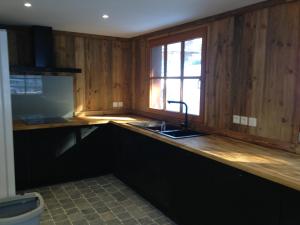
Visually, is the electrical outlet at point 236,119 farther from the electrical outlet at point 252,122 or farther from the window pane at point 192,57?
the window pane at point 192,57

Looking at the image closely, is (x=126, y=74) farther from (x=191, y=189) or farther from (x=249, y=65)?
(x=191, y=189)

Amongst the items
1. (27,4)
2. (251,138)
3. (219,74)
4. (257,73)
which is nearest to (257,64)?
(257,73)

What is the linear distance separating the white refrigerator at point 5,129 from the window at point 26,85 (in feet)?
6.97

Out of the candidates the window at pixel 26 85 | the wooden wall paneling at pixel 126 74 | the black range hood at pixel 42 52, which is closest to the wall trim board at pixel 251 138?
the wooden wall paneling at pixel 126 74

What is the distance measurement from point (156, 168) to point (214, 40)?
1.62 m

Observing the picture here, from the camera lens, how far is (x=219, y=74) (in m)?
2.95

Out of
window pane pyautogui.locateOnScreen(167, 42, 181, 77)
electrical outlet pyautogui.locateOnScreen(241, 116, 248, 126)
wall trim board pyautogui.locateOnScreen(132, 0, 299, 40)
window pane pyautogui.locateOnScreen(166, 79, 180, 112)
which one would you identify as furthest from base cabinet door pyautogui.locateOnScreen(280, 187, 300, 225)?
window pane pyautogui.locateOnScreen(167, 42, 181, 77)

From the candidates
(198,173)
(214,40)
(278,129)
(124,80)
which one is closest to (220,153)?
(198,173)

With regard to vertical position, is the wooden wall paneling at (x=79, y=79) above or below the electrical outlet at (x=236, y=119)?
above

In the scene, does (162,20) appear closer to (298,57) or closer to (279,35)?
(279,35)

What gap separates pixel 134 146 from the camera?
3432 mm

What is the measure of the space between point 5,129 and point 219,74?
2191mm

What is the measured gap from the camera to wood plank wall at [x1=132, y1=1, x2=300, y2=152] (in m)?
2.26

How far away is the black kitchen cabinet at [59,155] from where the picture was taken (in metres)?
3.39
